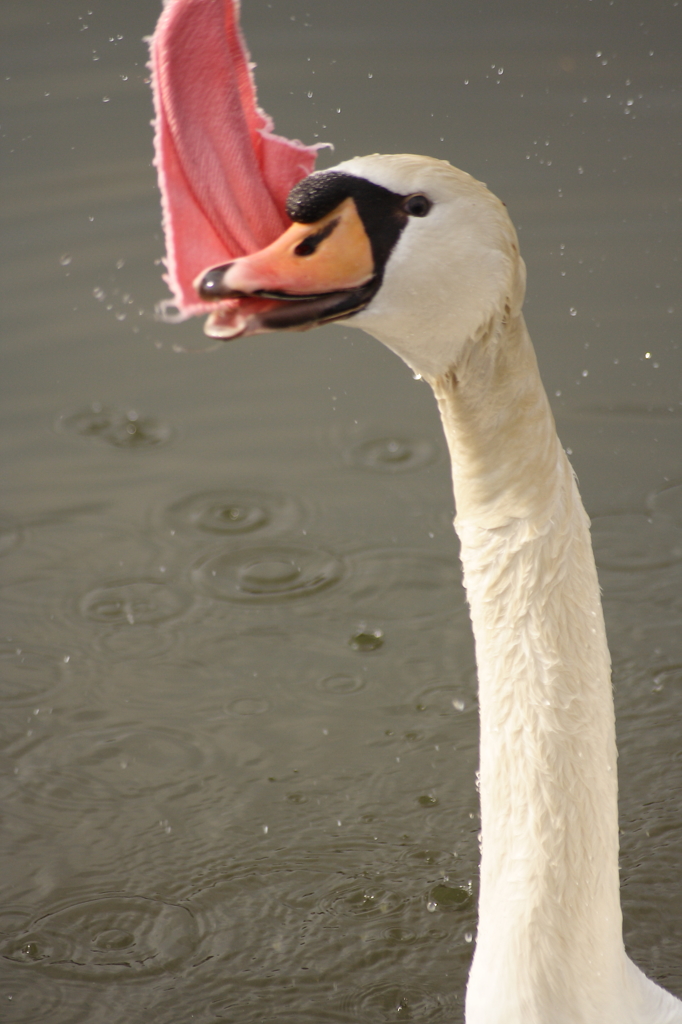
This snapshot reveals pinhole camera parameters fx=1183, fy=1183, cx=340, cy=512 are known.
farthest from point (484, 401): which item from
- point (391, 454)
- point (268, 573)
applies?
point (391, 454)

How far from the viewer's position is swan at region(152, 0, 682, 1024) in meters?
1.27

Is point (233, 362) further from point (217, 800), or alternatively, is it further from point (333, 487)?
point (217, 800)

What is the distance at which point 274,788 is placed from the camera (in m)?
2.89

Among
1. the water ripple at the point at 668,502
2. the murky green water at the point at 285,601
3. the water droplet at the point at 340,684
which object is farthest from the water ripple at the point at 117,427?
the water ripple at the point at 668,502

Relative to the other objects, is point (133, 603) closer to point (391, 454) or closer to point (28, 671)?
point (28, 671)

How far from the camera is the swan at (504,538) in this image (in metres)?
1.26

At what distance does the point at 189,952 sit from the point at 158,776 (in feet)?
2.00

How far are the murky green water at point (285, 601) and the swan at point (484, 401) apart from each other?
2.08 ft

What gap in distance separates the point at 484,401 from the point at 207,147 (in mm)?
430

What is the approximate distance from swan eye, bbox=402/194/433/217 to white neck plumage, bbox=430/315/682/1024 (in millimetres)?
153

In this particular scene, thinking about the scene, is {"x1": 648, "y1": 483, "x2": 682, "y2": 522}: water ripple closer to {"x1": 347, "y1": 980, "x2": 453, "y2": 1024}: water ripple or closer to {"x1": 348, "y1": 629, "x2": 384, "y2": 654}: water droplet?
{"x1": 348, "y1": 629, "x2": 384, "y2": 654}: water droplet

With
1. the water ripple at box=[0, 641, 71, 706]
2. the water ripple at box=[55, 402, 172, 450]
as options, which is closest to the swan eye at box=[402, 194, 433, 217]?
the water ripple at box=[0, 641, 71, 706]

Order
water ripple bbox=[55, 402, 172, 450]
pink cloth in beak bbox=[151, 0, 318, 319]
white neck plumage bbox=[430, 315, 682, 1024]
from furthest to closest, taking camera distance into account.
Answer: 1. water ripple bbox=[55, 402, 172, 450]
2. white neck plumage bbox=[430, 315, 682, 1024]
3. pink cloth in beak bbox=[151, 0, 318, 319]

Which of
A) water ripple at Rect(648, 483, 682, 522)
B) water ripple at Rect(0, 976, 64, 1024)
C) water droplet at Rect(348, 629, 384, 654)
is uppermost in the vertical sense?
water ripple at Rect(648, 483, 682, 522)
